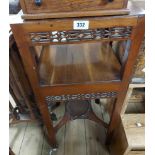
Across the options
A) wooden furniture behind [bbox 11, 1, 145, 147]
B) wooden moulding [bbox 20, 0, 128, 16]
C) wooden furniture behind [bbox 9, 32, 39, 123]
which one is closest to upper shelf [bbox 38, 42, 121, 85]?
wooden furniture behind [bbox 11, 1, 145, 147]

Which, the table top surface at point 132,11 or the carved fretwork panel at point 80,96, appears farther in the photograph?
the carved fretwork panel at point 80,96

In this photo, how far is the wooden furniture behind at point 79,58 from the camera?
61 cm

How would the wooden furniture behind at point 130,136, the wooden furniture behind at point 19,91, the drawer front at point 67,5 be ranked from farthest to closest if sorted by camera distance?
the wooden furniture behind at point 130,136 → the wooden furniture behind at point 19,91 → the drawer front at point 67,5

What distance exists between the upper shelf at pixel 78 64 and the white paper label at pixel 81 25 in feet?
0.98

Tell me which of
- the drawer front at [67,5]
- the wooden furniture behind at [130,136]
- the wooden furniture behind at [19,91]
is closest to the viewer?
the drawer front at [67,5]

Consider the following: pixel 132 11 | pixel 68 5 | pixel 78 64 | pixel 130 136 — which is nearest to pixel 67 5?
pixel 68 5

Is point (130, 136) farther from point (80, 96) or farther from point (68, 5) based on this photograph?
point (68, 5)

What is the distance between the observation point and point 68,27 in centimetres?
61

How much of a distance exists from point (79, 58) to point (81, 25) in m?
0.36

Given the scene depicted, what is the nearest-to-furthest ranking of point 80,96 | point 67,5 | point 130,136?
1. point 67,5
2. point 80,96
3. point 130,136

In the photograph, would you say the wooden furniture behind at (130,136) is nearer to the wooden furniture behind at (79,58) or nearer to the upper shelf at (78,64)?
the wooden furniture behind at (79,58)

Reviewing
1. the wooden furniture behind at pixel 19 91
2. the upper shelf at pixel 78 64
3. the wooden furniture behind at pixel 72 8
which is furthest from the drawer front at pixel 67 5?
the upper shelf at pixel 78 64

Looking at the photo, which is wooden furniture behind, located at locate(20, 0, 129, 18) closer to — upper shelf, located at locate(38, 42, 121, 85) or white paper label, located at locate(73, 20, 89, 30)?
white paper label, located at locate(73, 20, 89, 30)

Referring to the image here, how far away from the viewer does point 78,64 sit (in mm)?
924
